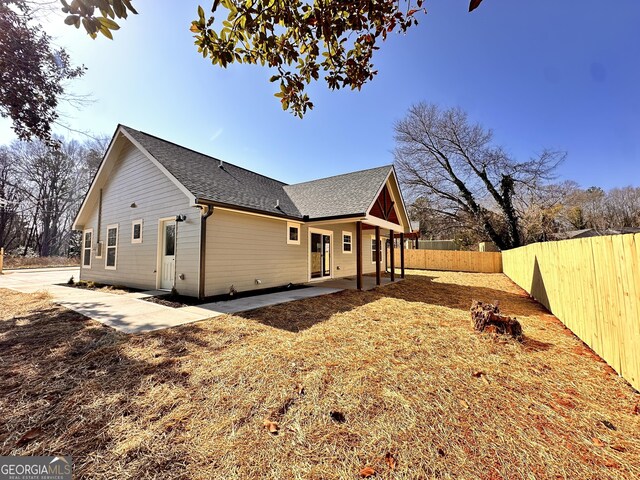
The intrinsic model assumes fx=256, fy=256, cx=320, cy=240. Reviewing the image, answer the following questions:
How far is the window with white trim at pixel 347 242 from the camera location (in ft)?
44.9

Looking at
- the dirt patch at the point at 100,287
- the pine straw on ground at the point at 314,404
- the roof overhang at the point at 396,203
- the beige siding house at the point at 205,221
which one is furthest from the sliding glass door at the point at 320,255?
the pine straw on ground at the point at 314,404

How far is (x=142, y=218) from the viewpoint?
9.09 m

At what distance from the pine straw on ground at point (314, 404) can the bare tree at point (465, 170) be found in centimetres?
2025

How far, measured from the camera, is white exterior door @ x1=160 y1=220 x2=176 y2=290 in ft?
26.5

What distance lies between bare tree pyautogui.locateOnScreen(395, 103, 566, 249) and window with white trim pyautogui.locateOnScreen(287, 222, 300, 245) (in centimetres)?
1698

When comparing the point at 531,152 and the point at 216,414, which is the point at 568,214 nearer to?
the point at 531,152

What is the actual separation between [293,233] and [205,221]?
4.08 metres

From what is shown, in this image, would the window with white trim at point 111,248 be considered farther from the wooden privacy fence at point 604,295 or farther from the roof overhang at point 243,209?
the wooden privacy fence at point 604,295

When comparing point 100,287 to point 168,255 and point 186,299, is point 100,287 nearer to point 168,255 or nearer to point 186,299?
point 168,255

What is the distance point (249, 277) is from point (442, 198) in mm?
20846

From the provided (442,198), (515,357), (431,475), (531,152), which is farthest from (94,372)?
(531,152)

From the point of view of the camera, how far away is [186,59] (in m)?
5.58

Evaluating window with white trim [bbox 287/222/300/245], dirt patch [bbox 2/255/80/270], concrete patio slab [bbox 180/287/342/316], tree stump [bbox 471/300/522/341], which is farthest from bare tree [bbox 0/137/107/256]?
tree stump [bbox 471/300/522/341]

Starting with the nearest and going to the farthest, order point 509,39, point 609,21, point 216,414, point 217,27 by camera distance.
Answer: point 216,414 < point 217,27 < point 609,21 < point 509,39
